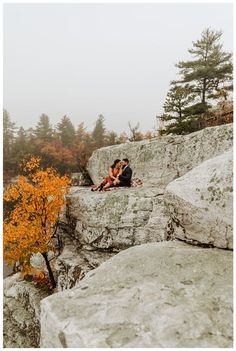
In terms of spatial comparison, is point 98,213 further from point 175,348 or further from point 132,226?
point 175,348

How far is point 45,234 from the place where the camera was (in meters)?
17.9

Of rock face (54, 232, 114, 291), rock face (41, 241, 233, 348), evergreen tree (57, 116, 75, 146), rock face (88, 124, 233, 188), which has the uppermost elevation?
evergreen tree (57, 116, 75, 146)

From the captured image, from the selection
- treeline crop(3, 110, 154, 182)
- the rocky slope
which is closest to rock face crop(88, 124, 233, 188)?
the rocky slope

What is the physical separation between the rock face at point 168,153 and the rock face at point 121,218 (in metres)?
2.68

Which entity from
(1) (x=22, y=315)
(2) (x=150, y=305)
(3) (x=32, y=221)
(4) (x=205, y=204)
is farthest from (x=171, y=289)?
(1) (x=22, y=315)

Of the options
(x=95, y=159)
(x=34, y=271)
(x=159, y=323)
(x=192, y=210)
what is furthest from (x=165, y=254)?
(x=95, y=159)

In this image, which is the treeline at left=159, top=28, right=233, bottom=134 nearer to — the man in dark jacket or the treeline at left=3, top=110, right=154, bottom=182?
the man in dark jacket

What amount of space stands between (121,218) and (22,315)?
27.6ft

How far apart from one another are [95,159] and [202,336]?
19187 millimetres

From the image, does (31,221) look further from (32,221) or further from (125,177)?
(125,177)

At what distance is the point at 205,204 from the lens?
8.73 meters

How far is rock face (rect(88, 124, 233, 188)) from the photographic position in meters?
17.4

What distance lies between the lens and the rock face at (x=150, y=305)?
584cm

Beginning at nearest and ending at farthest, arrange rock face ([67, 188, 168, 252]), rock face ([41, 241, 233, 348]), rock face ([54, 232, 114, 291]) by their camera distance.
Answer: rock face ([41, 241, 233, 348]) < rock face ([67, 188, 168, 252]) < rock face ([54, 232, 114, 291])
